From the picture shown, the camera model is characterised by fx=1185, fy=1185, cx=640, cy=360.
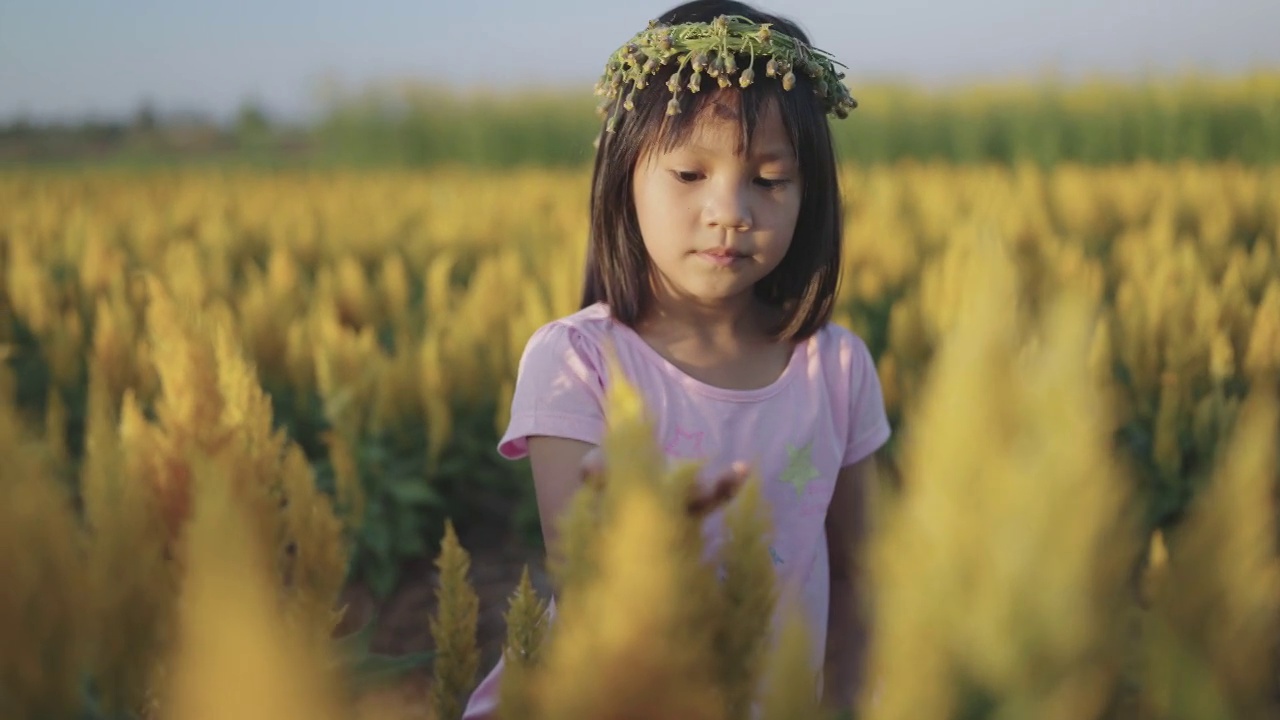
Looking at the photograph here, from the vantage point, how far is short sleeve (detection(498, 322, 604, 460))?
5.46ft

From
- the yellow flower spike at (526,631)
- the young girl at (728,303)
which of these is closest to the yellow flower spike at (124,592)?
the yellow flower spike at (526,631)

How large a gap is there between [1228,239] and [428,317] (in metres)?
3.26

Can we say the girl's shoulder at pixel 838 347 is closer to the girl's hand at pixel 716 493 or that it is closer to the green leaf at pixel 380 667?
the green leaf at pixel 380 667

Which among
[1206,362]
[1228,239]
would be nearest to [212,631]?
[1206,362]

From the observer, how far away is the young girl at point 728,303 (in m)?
1.66

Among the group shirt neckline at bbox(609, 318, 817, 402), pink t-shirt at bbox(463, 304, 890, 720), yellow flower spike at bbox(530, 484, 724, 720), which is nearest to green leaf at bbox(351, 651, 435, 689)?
yellow flower spike at bbox(530, 484, 724, 720)

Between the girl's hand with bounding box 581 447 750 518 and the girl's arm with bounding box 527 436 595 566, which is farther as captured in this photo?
the girl's arm with bounding box 527 436 595 566

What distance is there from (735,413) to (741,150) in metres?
0.42

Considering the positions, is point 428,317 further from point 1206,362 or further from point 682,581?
point 682,581

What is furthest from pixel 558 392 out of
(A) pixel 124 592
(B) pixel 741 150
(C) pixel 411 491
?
(C) pixel 411 491

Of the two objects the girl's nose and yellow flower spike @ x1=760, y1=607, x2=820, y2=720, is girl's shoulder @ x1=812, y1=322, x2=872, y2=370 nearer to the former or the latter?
the girl's nose

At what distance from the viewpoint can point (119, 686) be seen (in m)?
0.64

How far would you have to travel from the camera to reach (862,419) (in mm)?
2008

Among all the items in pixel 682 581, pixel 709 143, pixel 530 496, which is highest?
pixel 709 143
